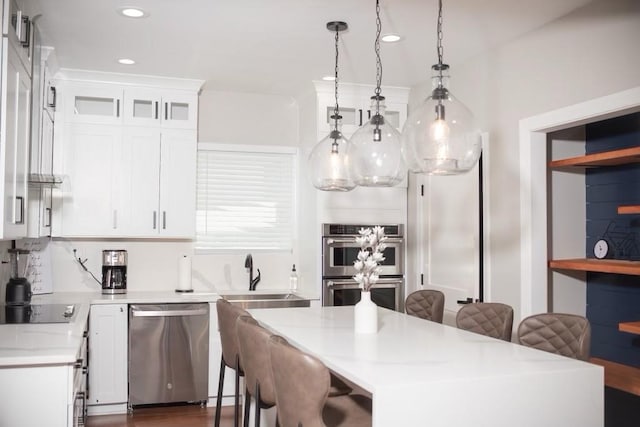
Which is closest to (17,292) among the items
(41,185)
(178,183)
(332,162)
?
(41,185)

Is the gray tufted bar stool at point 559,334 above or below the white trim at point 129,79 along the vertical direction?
below

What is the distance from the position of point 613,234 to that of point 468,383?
2.38 m

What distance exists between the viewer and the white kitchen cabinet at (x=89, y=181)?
4.82 meters

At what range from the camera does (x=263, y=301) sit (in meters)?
4.98

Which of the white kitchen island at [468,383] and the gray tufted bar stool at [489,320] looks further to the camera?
the gray tufted bar stool at [489,320]

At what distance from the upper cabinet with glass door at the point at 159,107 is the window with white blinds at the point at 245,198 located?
0.36 meters

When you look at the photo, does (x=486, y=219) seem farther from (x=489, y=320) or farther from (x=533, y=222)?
(x=489, y=320)

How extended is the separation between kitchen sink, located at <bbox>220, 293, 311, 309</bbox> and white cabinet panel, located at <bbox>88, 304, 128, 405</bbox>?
2.90 feet

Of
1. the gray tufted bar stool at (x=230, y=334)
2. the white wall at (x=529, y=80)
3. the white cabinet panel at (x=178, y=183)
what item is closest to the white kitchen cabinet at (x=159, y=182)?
the white cabinet panel at (x=178, y=183)

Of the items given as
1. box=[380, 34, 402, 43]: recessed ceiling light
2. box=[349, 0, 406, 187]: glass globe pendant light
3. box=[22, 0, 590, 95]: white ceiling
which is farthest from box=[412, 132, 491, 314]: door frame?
box=[349, 0, 406, 187]: glass globe pendant light

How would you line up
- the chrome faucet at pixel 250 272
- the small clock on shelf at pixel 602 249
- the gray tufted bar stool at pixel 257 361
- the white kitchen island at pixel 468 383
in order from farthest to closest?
1. the chrome faucet at pixel 250 272
2. the small clock on shelf at pixel 602 249
3. the gray tufted bar stool at pixel 257 361
4. the white kitchen island at pixel 468 383

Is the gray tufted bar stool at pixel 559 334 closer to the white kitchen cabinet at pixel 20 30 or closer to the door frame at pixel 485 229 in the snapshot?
the door frame at pixel 485 229

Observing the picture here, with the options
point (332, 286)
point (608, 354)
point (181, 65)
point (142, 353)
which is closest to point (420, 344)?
point (608, 354)

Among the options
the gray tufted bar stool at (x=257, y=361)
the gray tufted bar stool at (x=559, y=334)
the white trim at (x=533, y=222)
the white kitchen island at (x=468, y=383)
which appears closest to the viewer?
the white kitchen island at (x=468, y=383)
